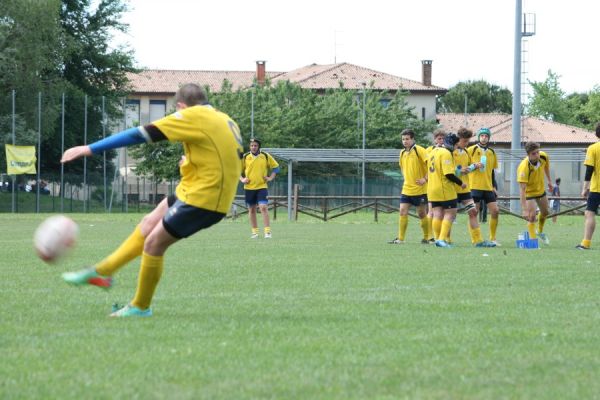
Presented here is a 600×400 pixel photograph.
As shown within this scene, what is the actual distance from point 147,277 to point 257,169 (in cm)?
1616

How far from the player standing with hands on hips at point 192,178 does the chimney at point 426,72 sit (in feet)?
311

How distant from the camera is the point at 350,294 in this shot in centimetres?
1045

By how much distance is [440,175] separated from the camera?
64.3ft

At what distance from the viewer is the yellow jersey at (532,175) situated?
20203mm

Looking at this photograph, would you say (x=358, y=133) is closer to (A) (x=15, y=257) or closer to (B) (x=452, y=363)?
(A) (x=15, y=257)

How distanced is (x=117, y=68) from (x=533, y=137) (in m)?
40.8

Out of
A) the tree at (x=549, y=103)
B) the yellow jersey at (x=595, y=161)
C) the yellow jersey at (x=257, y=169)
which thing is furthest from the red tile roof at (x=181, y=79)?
the yellow jersey at (x=595, y=161)

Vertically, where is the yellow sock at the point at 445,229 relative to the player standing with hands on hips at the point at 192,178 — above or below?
below

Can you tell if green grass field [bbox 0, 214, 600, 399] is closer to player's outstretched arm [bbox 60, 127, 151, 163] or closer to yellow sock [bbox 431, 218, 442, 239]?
player's outstretched arm [bbox 60, 127, 151, 163]

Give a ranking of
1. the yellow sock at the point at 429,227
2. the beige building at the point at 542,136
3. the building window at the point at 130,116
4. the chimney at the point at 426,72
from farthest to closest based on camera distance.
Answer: the chimney at the point at 426,72, the beige building at the point at 542,136, the building window at the point at 130,116, the yellow sock at the point at 429,227

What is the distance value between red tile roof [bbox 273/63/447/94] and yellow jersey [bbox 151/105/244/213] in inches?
3437

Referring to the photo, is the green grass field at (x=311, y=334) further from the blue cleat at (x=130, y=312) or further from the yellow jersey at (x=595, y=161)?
the yellow jersey at (x=595, y=161)

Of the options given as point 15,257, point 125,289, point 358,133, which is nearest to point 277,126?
point 358,133

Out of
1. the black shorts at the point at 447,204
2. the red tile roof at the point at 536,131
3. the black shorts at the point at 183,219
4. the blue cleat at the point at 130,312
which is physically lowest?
the blue cleat at the point at 130,312
